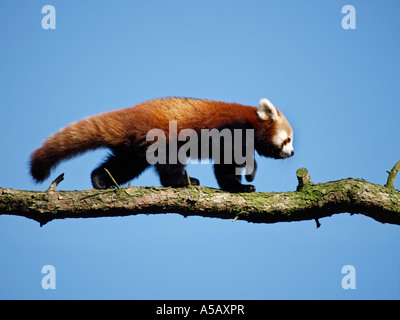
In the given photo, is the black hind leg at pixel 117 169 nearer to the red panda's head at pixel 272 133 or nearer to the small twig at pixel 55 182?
the small twig at pixel 55 182

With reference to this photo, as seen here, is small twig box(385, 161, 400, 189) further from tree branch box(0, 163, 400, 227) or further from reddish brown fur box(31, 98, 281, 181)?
reddish brown fur box(31, 98, 281, 181)

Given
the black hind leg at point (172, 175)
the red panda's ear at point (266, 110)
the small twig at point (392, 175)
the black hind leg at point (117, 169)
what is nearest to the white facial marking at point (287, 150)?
the red panda's ear at point (266, 110)

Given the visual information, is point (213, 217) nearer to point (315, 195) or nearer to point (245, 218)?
point (245, 218)

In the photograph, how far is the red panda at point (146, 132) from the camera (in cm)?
611

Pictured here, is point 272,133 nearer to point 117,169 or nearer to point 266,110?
point 266,110

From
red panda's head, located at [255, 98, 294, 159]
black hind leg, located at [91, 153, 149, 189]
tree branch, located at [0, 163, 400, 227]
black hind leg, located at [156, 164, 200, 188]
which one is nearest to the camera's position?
tree branch, located at [0, 163, 400, 227]

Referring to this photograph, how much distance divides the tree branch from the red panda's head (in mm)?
1421

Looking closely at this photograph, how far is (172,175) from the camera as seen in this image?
6.06 metres

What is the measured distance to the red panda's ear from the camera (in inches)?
268

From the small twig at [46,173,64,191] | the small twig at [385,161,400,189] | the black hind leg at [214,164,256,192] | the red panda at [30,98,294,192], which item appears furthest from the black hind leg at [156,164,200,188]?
the small twig at [385,161,400,189]

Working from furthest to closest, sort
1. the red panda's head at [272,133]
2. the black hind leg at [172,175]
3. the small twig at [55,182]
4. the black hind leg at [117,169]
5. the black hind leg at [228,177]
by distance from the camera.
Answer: the red panda's head at [272,133] < the black hind leg at [117,169] < the black hind leg at [228,177] < the black hind leg at [172,175] < the small twig at [55,182]

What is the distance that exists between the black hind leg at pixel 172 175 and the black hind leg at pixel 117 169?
584 millimetres

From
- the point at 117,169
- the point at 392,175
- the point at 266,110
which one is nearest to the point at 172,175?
the point at 117,169

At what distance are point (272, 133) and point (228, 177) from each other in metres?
1.12
